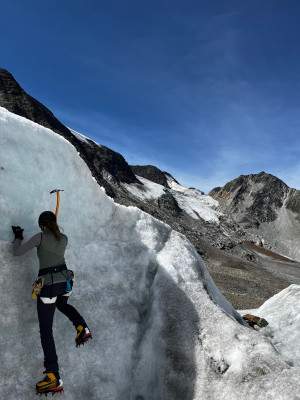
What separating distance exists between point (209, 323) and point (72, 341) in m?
3.26

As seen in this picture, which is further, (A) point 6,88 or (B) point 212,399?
(A) point 6,88

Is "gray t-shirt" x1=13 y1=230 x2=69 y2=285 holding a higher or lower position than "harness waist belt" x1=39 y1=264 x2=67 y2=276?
higher

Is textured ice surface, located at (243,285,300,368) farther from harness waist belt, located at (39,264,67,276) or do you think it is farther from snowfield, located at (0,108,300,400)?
harness waist belt, located at (39,264,67,276)

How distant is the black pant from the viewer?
5703mm

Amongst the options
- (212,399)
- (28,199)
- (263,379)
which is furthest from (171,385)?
(28,199)

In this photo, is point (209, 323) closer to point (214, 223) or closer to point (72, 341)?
point (72, 341)

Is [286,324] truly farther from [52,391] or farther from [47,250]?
[47,250]

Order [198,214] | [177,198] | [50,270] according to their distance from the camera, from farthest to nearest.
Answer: [177,198]
[198,214]
[50,270]

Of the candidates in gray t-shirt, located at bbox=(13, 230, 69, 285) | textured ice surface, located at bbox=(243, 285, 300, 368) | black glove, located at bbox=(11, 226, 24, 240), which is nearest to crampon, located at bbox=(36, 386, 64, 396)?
gray t-shirt, located at bbox=(13, 230, 69, 285)

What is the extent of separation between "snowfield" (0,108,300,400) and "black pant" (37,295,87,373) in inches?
22.4

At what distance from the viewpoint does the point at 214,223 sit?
138250 mm

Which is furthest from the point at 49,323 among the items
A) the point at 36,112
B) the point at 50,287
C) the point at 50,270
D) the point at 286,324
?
the point at 36,112

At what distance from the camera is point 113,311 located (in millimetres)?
7789

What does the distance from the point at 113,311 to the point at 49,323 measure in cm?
215
